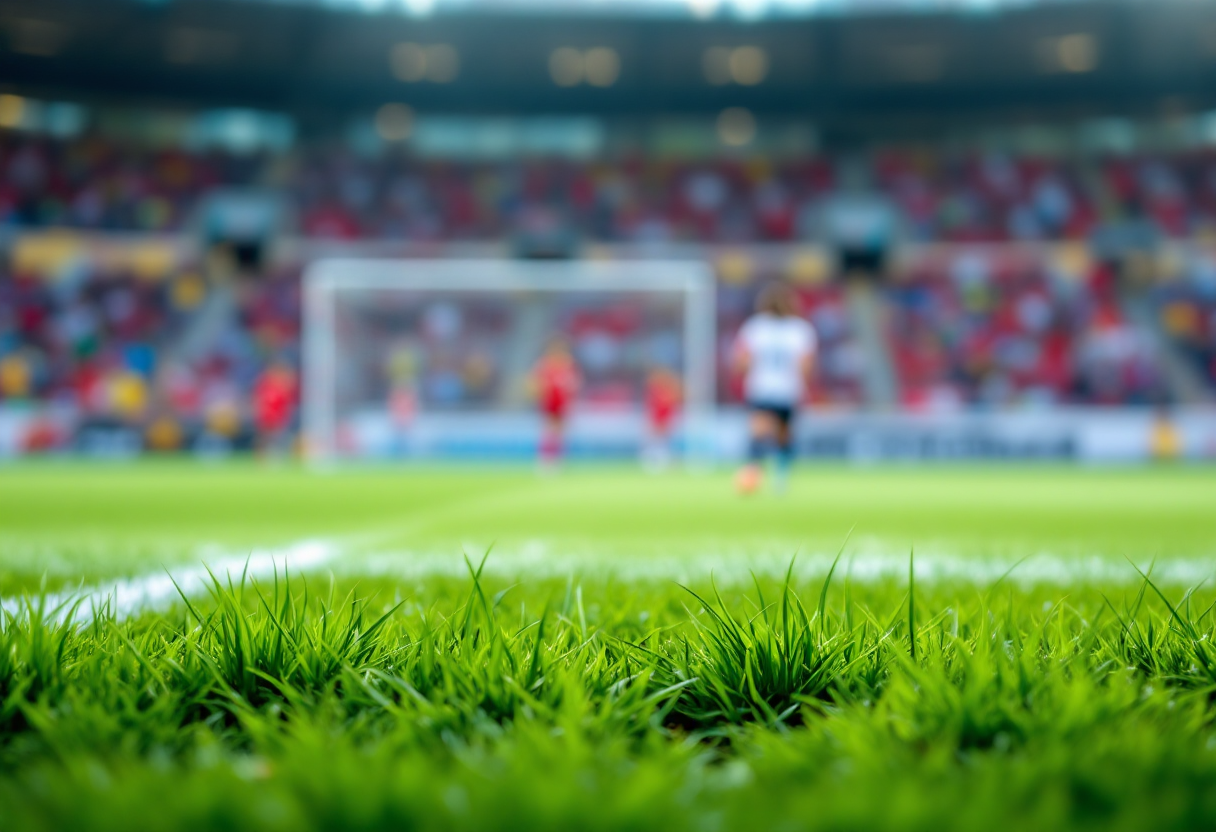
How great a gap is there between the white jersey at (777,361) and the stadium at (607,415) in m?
0.06

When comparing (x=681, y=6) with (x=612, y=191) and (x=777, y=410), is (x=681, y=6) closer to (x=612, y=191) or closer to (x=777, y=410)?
(x=612, y=191)

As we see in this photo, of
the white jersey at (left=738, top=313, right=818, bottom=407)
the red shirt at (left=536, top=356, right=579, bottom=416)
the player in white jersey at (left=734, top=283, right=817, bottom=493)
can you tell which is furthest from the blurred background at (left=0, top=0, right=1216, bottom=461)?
the white jersey at (left=738, top=313, right=818, bottom=407)

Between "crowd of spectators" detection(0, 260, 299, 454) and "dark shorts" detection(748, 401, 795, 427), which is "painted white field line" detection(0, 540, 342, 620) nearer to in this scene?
"dark shorts" detection(748, 401, 795, 427)

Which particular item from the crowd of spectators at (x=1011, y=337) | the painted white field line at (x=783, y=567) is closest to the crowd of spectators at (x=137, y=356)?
the crowd of spectators at (x=1011, y=337)

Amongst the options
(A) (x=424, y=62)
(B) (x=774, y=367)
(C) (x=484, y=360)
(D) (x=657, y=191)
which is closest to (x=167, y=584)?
(B) (x=774, y=367)

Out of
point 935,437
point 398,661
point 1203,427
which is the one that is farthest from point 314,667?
point 1203,427

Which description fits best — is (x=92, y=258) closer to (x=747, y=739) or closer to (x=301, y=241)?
(x=301, y=241)

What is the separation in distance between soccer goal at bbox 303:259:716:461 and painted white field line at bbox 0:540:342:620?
40.7 ft

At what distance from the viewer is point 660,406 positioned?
1599 cm

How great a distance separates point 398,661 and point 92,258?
88.3 feet

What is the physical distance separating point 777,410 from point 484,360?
31.3ft

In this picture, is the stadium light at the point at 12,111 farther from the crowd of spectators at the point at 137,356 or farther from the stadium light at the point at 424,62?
the stadium light at the point at 424,62

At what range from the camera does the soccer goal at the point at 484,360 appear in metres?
16.6

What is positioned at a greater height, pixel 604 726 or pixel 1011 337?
pixel 1011 337
